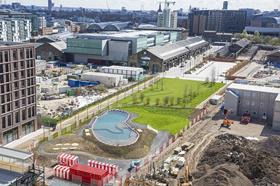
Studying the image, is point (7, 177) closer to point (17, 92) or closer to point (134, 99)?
point (17, 92)

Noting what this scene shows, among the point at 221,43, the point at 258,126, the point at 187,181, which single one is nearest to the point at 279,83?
the point at 258,126

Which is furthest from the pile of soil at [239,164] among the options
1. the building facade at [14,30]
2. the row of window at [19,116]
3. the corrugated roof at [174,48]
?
the building facade at [14,30]

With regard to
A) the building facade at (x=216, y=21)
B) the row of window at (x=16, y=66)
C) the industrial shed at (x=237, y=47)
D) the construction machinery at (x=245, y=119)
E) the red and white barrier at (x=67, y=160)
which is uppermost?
the building facade at (x=216, y=21)

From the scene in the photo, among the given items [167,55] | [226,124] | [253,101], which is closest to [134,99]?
[226,124]

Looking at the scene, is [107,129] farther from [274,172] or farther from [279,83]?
[279,83]

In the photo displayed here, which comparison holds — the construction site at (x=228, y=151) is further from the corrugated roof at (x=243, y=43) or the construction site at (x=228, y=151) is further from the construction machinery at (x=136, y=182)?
the corrugated roof at (x=243, y=43)

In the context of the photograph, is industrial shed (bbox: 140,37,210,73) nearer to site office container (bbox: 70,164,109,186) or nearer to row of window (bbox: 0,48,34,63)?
row of window (bbox: 0,48,34,63)
